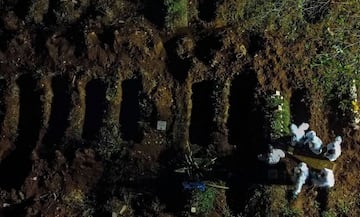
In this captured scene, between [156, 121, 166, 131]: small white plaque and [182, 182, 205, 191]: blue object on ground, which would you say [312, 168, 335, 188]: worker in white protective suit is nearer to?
[182, 182, 205, 191]: blue object on ground

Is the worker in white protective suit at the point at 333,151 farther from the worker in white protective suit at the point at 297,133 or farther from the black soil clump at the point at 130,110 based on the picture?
the black soil clump at the point at 130,110

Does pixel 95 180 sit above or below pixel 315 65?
below

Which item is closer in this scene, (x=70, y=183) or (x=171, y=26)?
(x=70, y=183)

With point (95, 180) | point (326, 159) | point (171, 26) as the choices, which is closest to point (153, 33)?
point (171, 26)

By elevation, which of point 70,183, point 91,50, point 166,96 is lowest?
point 70,183

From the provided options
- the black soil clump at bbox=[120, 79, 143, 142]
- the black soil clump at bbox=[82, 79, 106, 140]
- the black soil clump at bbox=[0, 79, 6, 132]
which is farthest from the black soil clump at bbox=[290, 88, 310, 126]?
the black soil clump at bbox=[0, 79, 6, 132]

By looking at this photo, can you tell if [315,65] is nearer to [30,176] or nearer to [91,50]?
[91,50]

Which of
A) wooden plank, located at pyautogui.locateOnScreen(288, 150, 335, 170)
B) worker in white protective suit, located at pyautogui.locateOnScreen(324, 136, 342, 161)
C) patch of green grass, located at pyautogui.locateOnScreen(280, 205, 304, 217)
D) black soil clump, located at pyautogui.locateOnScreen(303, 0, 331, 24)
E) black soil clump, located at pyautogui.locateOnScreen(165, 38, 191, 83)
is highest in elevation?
black soil clump, located at pyautogui.locateOnScreen(303, 0, 331, 24)
